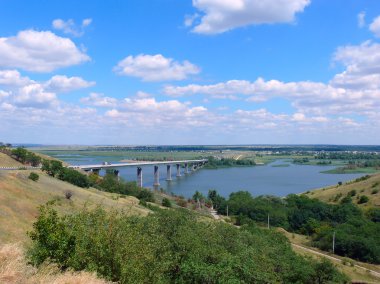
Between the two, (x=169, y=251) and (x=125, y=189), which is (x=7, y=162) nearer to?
(x=125, y=189)

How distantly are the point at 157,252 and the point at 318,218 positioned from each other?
189 ft

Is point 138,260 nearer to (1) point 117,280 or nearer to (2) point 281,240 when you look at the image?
(1) point 117,280

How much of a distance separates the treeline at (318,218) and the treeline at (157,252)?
18.2 metres

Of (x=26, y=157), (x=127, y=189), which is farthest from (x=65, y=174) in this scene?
(x=26, y=157)

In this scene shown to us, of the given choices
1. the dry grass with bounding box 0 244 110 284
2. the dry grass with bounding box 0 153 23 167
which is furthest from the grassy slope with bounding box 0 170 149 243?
the dry grass with bounding box 0 153 23 167

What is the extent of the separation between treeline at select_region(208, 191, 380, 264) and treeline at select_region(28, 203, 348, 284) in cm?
1821

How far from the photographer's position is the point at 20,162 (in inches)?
3263

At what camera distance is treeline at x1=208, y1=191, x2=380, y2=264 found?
49.8 meters

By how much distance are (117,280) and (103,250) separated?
3.50 ft

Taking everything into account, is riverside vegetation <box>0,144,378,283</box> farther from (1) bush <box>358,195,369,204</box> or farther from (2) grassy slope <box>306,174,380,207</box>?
(2) grassy slope <box>306,174,380,207</box>

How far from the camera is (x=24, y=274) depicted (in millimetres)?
9898

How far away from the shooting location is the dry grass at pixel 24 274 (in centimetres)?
958

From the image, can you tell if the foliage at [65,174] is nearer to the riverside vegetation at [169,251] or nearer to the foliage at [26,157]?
the foliage at [26,157]

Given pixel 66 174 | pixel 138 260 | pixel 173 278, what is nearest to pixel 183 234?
pixel 173 278
